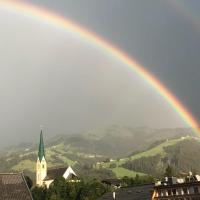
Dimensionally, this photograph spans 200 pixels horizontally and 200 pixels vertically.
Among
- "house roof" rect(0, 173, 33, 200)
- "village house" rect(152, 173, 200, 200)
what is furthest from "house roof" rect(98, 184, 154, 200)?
"house roof" rect(0, 173, 33, 200)

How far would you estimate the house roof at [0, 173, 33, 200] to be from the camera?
98.8 metres

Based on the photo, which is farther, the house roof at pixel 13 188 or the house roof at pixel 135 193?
the house roof at pixel 135 193

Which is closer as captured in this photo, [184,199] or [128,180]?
[184,199]

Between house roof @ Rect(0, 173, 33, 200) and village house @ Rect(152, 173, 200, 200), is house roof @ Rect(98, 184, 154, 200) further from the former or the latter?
house roof @ Rect(0, 173, 33, 200)

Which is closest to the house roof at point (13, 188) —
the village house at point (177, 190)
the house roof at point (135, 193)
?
the house roof at point (135, 193)

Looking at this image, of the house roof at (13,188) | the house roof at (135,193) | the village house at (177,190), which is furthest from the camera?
the house roof at (135,193)

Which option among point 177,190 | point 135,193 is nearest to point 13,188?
point 135,193

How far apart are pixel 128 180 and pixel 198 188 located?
302 ft

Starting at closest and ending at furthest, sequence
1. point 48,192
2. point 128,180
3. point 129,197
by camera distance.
A: point 129,197
point 48,192
point 128,180

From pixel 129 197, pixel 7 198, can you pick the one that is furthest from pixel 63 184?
pixel 7 198

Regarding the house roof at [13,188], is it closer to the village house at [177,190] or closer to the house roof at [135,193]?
the house roof at [135,193]

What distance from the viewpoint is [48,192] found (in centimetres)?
16738

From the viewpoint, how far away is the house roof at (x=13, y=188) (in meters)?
98.8

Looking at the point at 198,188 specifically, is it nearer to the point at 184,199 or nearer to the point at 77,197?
the point at 184,199
